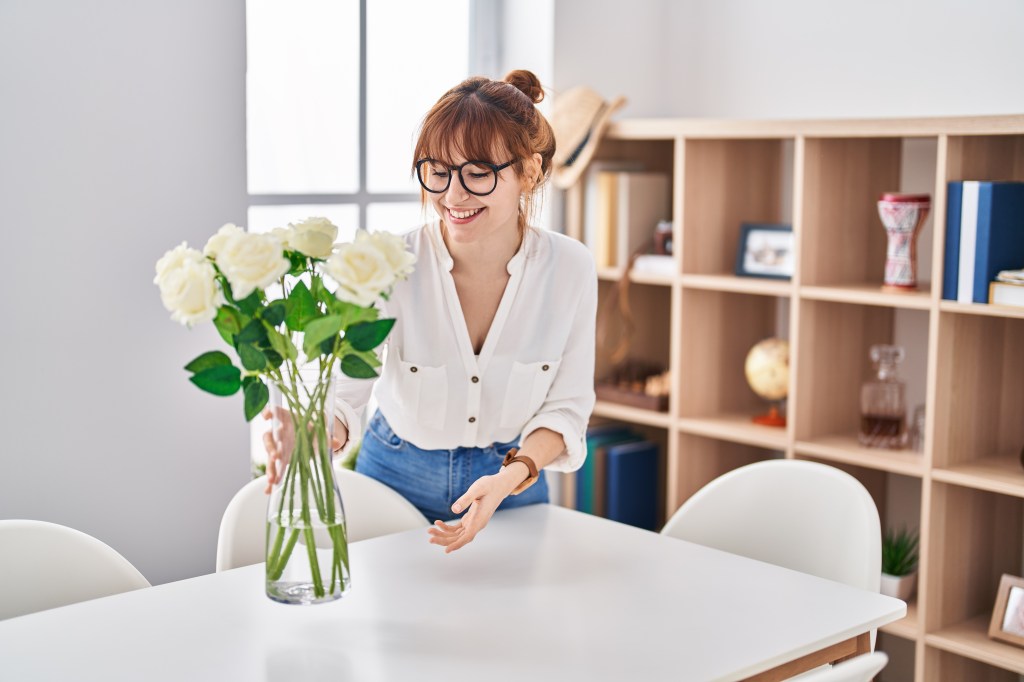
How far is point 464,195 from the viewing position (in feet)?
6.11

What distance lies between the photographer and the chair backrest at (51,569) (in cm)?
168

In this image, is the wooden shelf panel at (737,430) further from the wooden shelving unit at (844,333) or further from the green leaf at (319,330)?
the green leaf at (319,330)

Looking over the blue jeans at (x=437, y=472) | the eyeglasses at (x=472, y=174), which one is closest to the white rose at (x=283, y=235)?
the eyeglasses at (x=472, y=174)

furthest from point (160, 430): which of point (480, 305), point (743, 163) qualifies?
point (743, 163)

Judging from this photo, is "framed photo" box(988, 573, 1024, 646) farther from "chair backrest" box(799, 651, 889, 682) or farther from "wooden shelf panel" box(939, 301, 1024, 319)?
"chair backrest" box(799, 651, 889, 682)

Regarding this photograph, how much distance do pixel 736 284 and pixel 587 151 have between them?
1.95 feet

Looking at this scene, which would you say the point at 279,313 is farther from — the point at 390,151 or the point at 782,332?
the point at 782,332

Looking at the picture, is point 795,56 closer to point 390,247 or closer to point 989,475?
point 989,475

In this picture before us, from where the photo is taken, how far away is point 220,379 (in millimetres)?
1407

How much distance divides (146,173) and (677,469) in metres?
1.62

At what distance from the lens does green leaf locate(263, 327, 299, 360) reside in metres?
1.42

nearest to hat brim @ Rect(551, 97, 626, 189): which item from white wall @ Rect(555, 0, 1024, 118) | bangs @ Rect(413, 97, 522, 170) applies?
white wall @ Rect(555, 0, 1024, 118)

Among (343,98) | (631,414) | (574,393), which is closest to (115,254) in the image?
(343,98)

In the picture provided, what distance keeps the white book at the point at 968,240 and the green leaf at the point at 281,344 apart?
169cm
